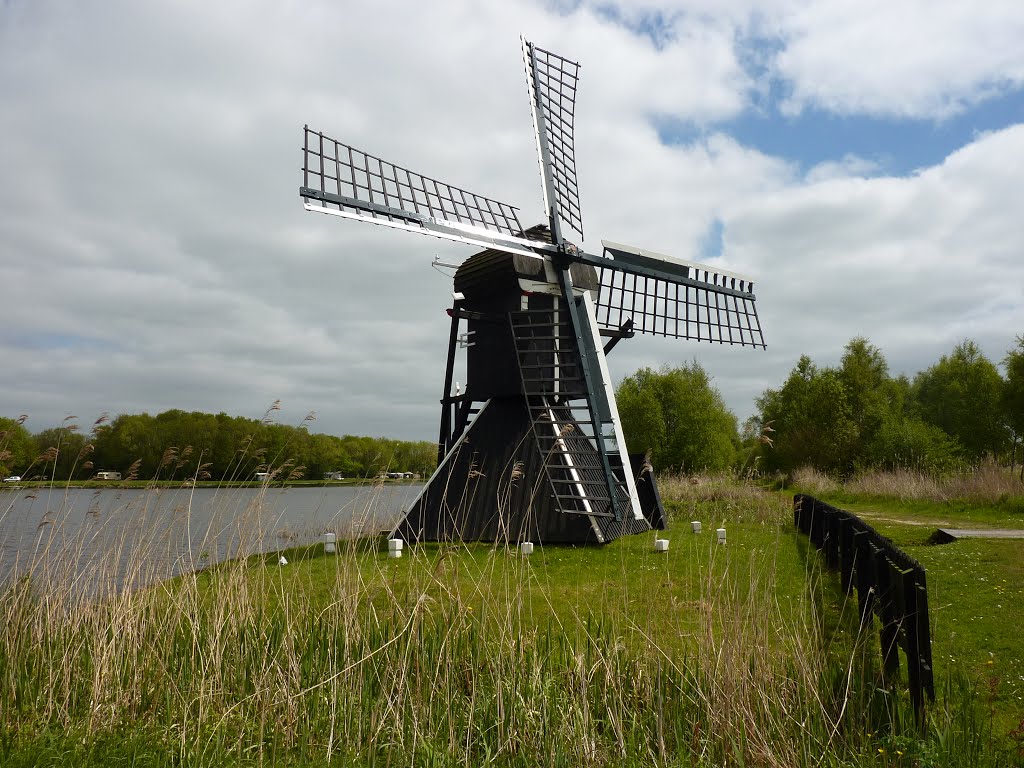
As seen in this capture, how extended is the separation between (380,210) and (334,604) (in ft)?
20.5

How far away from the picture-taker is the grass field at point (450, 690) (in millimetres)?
3516

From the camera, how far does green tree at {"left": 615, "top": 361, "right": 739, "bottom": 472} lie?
33.0 metres

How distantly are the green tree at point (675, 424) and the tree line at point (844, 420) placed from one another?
0.05m

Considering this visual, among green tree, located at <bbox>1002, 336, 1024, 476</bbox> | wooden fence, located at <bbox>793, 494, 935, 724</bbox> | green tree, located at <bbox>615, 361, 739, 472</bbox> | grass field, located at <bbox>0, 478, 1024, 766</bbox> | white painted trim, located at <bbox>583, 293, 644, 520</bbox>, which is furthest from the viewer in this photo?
green tree, located at <bbox>615, 361, 739, 472</bbox>

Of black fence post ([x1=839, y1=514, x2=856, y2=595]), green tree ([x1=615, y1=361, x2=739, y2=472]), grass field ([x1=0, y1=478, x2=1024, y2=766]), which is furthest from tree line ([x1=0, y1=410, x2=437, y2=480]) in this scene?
green tree ([x1=615, y1=361, x2=739, y2=472])

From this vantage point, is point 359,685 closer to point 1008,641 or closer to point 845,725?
point 845,725

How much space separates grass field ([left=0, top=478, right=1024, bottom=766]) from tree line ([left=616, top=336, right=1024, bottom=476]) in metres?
21.3

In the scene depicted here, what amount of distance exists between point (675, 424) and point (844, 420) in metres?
7.82

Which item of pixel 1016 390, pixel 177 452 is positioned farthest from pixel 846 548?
pixel 1016 390

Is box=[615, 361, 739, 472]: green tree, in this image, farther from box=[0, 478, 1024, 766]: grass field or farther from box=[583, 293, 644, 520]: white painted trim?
box=[0, 478, 1024, 766]: grass field

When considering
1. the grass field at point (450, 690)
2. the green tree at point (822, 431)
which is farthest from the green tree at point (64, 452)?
the green tree at point (822, 431)

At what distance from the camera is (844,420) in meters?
28.7

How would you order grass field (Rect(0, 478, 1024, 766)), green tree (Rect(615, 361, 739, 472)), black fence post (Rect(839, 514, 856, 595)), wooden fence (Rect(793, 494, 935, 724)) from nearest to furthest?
1. grass field (Rect(0, 478, 1024, 766))
2. wooden fence (Rect(793, 494, 935, 724))
3. black fence post (Rect(839, 514, 856, 595))
4. green tree (Rect(615, 361, 739, 472))

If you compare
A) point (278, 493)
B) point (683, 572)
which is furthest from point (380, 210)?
point (683, 572)
